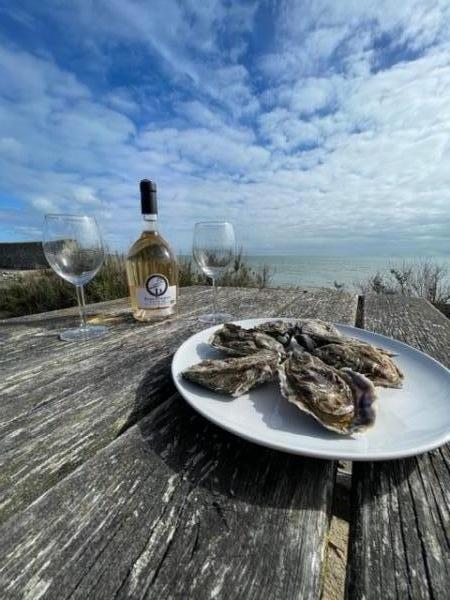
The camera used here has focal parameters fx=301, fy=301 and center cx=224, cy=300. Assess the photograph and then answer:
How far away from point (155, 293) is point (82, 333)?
373mm

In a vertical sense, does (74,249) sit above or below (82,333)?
above

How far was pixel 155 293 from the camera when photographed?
1.49 m

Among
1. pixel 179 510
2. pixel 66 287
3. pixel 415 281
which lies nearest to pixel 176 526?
pixel 179 510

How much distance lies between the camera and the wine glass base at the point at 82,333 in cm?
127

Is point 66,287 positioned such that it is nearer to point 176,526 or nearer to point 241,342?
point 241,342

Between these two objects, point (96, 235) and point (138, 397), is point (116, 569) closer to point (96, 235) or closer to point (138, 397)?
point (138, 397)

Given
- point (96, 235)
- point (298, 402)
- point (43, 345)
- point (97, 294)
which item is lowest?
point (97, 294)

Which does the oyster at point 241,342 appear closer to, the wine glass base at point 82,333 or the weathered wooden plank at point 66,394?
the weathered wooden plank at point 66,394

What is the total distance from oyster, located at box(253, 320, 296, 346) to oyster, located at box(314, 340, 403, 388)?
134 millimetres

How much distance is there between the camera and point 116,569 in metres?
0.37

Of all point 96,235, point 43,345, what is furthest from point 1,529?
point 96,235

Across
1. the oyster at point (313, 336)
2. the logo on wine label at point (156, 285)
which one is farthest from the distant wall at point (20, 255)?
the oyster at point (313, 336)

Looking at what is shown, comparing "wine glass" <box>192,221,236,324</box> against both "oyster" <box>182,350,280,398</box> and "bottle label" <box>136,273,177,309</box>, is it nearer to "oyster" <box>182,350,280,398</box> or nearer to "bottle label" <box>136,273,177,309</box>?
"bottle label" <box>136,273,177,309</box>

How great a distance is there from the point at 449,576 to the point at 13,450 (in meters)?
0.73
